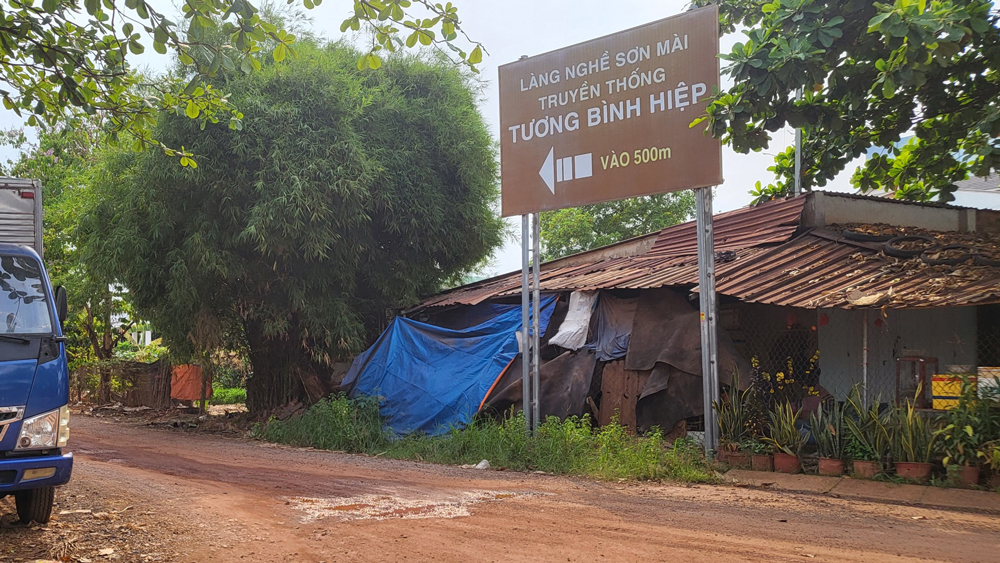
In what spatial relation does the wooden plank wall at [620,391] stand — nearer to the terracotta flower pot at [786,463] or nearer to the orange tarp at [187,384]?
the terracotta flower pot at [786,463]

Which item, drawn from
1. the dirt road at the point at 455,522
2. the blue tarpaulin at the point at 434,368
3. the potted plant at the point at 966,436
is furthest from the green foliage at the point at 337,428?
the potted plant at the point at 966,436

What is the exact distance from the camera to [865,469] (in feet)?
28.0

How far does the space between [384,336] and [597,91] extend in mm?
6165

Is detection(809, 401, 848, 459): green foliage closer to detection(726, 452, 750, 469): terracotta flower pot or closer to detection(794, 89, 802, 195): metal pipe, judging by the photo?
detection(726, 452, 750, 469): terracotta flower pot

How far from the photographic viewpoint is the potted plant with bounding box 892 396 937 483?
8.14m

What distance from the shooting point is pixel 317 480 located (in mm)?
8828

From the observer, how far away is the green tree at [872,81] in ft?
24.6

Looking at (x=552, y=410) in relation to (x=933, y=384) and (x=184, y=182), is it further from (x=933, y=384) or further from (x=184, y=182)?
(x=184, y=182)

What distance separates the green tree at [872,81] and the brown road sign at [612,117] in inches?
26.0

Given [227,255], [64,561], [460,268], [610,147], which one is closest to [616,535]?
[64,561]

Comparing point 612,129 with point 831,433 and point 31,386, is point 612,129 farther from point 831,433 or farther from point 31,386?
point 31,386

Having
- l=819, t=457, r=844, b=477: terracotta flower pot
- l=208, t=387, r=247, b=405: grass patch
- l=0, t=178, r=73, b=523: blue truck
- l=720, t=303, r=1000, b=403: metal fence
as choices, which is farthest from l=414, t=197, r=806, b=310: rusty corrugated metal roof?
l=208, t=387, r=247, b=405: grass patch

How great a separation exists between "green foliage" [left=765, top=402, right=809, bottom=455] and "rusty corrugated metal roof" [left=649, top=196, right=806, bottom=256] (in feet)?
10.3

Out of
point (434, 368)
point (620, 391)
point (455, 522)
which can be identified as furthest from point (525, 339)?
point (455, 522)
